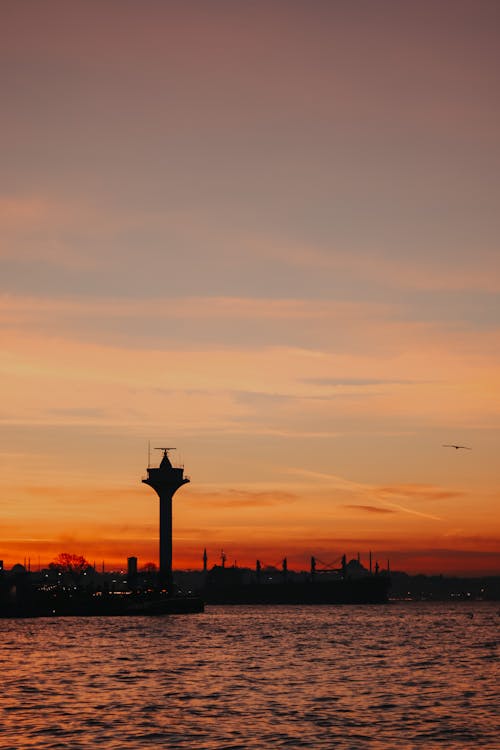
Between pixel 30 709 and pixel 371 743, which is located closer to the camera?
pixel 371 743

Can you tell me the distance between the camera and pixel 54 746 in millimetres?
44438

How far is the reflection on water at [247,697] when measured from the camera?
47.4 metres

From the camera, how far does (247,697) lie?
208ft

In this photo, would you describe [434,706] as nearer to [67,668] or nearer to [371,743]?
[371,743]

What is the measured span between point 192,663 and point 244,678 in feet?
58.1

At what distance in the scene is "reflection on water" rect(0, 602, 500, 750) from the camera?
47438 millimetres

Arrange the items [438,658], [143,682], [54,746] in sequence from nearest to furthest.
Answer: [54,746] → [143,682] → [438,658]

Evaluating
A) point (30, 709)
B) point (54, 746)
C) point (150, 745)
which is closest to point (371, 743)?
point (150, 745)

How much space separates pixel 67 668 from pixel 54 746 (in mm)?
42322

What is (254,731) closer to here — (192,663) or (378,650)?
(192,663)

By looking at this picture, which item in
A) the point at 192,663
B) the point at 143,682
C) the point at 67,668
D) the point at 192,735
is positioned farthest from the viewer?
the point at 192,663

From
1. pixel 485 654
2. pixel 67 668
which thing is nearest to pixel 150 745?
pixel 67 668

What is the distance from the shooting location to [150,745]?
149 ft

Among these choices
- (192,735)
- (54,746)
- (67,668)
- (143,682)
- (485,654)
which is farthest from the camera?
(485,654)
